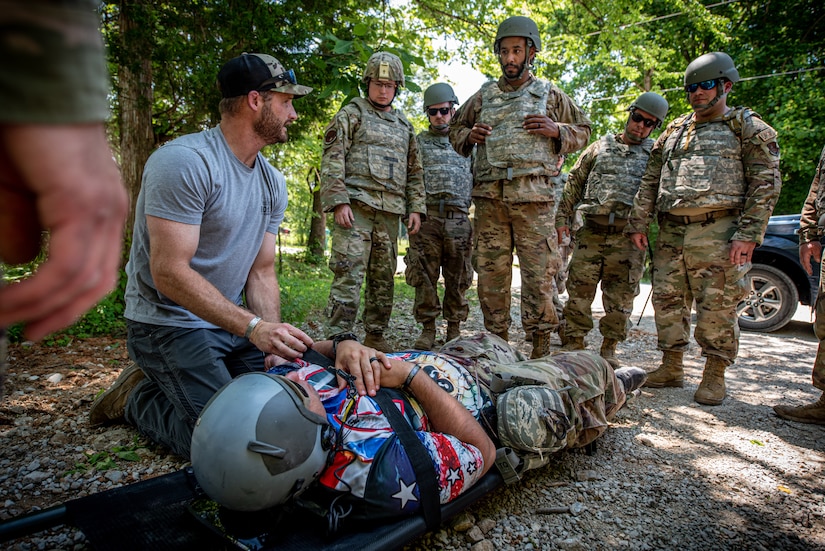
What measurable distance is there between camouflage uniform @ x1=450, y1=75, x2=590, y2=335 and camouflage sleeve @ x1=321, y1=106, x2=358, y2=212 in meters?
0.95

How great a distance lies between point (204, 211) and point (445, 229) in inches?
124

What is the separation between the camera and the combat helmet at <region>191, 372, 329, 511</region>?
5.00 feet

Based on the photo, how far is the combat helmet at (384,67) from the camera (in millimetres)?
4145

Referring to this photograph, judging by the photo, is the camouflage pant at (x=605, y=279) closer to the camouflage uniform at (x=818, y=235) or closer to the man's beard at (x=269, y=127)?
the camouflage uniform at (x=818, y=235)

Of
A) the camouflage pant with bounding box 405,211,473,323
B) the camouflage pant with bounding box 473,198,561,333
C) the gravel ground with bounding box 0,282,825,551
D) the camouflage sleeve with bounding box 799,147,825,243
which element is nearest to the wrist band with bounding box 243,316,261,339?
the gravel ground with bounding box 0,282,825,551

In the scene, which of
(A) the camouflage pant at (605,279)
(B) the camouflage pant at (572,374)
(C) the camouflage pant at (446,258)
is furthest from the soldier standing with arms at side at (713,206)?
(C) the camouflage pant at (446,258)

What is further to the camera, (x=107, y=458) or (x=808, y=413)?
(x=808, y=413)

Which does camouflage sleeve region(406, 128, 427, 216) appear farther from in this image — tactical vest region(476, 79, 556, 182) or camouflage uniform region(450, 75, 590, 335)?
tactical vest region(476, 79, 556, 182)

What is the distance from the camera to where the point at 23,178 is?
49 cm

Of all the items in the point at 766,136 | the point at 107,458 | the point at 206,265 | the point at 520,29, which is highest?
the point at 520,29

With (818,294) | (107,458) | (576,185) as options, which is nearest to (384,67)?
(576,185)

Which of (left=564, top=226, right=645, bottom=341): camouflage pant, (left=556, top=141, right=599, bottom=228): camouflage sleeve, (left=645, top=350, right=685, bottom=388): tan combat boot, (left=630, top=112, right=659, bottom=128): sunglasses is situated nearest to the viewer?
(left=645, top=350, right=685, bottom=388): tan combat boot

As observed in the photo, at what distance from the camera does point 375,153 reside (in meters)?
4.27

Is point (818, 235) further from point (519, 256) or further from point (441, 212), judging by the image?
point (441, 212)
